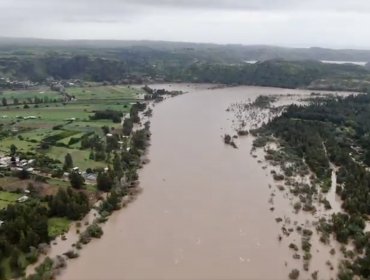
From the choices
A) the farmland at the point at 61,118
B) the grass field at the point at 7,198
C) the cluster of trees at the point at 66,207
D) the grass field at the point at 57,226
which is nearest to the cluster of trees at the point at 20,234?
the grass field at the point at 57,226

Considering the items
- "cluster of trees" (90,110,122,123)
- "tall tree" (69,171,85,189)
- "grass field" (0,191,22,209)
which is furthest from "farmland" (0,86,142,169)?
"grass field" (0,191,22,209)

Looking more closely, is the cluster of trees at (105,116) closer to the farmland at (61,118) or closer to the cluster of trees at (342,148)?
the farmland at (61,118)

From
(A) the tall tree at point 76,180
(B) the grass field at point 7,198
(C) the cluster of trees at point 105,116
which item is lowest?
(C) the cluster of trees at point 105,116

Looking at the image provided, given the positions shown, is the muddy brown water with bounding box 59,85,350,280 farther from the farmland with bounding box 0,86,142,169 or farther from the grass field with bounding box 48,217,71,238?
the farmland with bounding box 0,86,142,169

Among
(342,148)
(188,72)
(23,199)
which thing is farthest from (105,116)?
(188,72)

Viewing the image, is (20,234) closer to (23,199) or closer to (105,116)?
(23,199)

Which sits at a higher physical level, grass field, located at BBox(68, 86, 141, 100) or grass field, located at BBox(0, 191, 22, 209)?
grass field, located at BBox(0, 191, 22, 209)

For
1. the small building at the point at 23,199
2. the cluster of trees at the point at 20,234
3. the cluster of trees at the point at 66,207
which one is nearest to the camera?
the cluster of trees at the point at 20,234

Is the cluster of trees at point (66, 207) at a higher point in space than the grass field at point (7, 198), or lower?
higher
